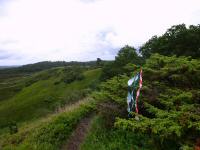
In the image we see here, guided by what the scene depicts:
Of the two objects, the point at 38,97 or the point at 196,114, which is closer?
the point at 196,114

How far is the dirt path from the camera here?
42.9ft

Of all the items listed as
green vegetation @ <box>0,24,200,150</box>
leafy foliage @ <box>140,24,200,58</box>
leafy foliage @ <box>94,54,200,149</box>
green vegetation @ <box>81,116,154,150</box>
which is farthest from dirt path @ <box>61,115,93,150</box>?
leafy foliage @ <box>140,24,200,58</box>

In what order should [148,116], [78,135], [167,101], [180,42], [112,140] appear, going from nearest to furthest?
[167,101] < [112,140] < [148,116] < [78,135] < [180,42]

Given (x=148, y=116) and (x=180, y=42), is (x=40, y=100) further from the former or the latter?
(x=148, y=116)

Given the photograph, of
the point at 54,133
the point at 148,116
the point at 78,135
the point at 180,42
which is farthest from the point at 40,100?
the point at 148,116

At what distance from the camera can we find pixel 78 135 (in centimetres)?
1405

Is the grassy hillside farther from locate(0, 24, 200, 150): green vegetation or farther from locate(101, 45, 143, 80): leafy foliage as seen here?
locate(0, 24, 200, 150): green vegetation

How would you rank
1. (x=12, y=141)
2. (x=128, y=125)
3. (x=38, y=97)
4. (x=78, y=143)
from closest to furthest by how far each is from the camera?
(x=128, y=125) → (x=78, y=143) → (x=12, y=141) → (x=38, y=97)

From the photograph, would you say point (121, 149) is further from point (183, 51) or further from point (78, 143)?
point (183, 51)

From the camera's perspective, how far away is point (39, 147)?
13703 mm

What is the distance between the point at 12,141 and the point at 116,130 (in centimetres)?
738

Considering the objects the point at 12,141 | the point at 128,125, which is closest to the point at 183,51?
the point at 12,141

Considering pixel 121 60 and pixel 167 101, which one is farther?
pixel 121 60


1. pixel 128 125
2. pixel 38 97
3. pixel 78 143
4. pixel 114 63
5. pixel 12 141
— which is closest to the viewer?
pixel 128 125
